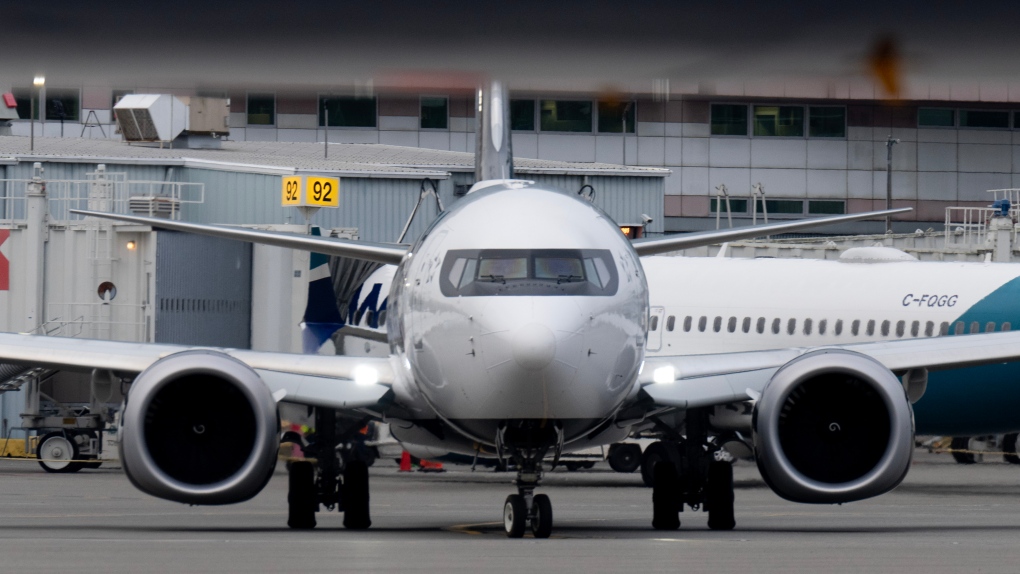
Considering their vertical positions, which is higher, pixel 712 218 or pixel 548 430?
pixel 712 218

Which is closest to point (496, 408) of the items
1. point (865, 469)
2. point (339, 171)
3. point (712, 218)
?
point (865, 469)

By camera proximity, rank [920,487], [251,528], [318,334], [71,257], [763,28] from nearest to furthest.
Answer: [763,28], [251,528], [920,487], [318,334], [71,257]

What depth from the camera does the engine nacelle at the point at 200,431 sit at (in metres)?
12.6

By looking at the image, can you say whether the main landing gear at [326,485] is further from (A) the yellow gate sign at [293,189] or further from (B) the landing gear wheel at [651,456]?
(A) the yellow gate sign at [293,189]

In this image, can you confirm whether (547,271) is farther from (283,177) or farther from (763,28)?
(283,177)

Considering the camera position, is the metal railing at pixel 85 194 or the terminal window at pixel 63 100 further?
the metal railing at pixel 85 194

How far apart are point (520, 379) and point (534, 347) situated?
333 mm

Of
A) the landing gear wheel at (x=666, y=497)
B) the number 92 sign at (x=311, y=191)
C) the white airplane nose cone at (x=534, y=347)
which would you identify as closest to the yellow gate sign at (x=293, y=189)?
the number 92 sign at (x=311, y=191)

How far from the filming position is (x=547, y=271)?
493 inches

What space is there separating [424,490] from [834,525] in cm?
863

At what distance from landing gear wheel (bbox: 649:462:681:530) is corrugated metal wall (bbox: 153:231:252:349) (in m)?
16.5

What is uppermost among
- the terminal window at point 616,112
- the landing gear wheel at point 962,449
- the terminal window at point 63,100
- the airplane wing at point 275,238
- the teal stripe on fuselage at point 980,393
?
the airplane wing at point 275,238

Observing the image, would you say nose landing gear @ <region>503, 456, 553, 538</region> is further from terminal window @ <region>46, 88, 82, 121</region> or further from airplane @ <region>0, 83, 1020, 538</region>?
terminal window @ <region>46, 88, 82, 121</region>

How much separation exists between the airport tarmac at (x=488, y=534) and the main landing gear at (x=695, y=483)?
26 centimetres
